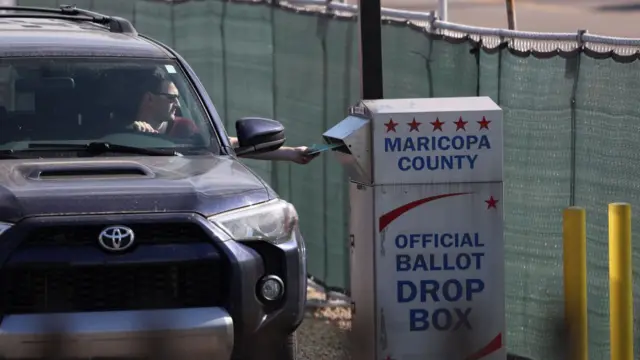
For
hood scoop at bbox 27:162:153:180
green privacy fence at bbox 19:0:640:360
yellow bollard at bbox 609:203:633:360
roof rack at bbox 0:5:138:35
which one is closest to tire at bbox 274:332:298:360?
hood scoop at bbox 27:162:153:180

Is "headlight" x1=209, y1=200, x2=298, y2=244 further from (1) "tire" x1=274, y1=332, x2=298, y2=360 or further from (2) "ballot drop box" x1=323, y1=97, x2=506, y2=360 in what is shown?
(2) "ballot drop box" x1=323, y1=97, x2=506, y2=360

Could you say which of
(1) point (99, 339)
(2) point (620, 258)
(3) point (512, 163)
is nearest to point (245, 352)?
(1) point (99, 339)

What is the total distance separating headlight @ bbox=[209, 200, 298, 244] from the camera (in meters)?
6.07

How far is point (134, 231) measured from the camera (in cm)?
595

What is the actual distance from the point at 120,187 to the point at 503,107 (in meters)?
3.16

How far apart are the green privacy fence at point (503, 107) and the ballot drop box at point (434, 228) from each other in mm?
1145

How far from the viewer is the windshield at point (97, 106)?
6.98 metres

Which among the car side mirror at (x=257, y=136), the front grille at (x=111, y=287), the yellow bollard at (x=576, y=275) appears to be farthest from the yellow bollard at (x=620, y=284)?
the front grille at (x=111, y=287)

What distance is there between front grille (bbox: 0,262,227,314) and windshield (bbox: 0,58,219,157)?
3.55 feet

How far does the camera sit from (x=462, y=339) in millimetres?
6727

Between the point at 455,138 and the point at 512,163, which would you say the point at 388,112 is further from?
the point at 512,163

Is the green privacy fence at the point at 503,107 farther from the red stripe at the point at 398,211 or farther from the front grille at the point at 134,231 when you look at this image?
the front grille at the point at 134,231

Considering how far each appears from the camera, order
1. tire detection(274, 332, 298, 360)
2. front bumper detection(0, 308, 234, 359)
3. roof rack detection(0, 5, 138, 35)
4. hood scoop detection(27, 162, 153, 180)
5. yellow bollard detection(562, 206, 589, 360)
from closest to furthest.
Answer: front bumper detection(0, 308, 234, 359) < tire detection(274, 332, 298, 360) < hood scoop detection(27, 162, 153, 180) < yellow bollard detection(562, 206, 589, 360) < roof rack detection(0, 5, 138, 35)

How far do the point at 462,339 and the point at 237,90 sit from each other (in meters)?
5.83
